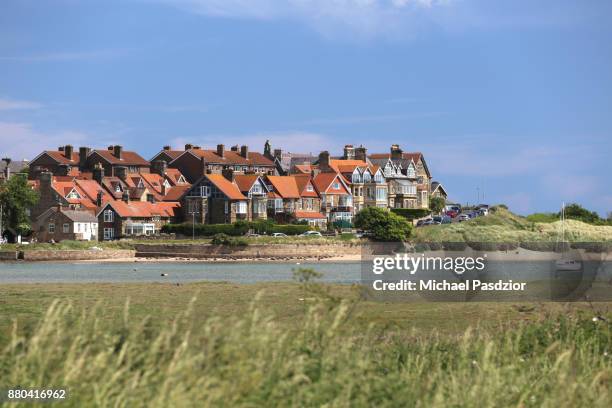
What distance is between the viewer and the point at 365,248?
9938 cm

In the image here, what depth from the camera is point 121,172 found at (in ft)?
408

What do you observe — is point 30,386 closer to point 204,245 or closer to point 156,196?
point 204,245

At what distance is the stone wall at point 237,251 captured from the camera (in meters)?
95.4

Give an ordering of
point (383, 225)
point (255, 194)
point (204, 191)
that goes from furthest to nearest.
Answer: point (255, 194), point (204, 191), point (383, 225)

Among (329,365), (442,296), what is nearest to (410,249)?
(442,296)

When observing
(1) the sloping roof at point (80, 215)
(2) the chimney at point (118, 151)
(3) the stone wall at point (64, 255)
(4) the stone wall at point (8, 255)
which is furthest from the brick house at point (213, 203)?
(4) the stone wall at point (8, 255)

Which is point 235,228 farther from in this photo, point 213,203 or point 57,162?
point 57,162

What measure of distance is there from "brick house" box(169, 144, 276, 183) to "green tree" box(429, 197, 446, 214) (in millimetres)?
22948

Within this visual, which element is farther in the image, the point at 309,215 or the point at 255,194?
the point at 309,215

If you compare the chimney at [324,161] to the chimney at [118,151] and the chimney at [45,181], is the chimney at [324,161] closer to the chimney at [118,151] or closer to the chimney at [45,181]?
the chimney at [118,151]

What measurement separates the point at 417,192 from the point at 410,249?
71.4 meters

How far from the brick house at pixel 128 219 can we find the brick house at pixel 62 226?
10.4 feet

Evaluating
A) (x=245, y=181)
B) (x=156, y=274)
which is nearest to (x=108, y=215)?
(x=245, y=181)

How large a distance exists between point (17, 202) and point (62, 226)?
15.8 feet
